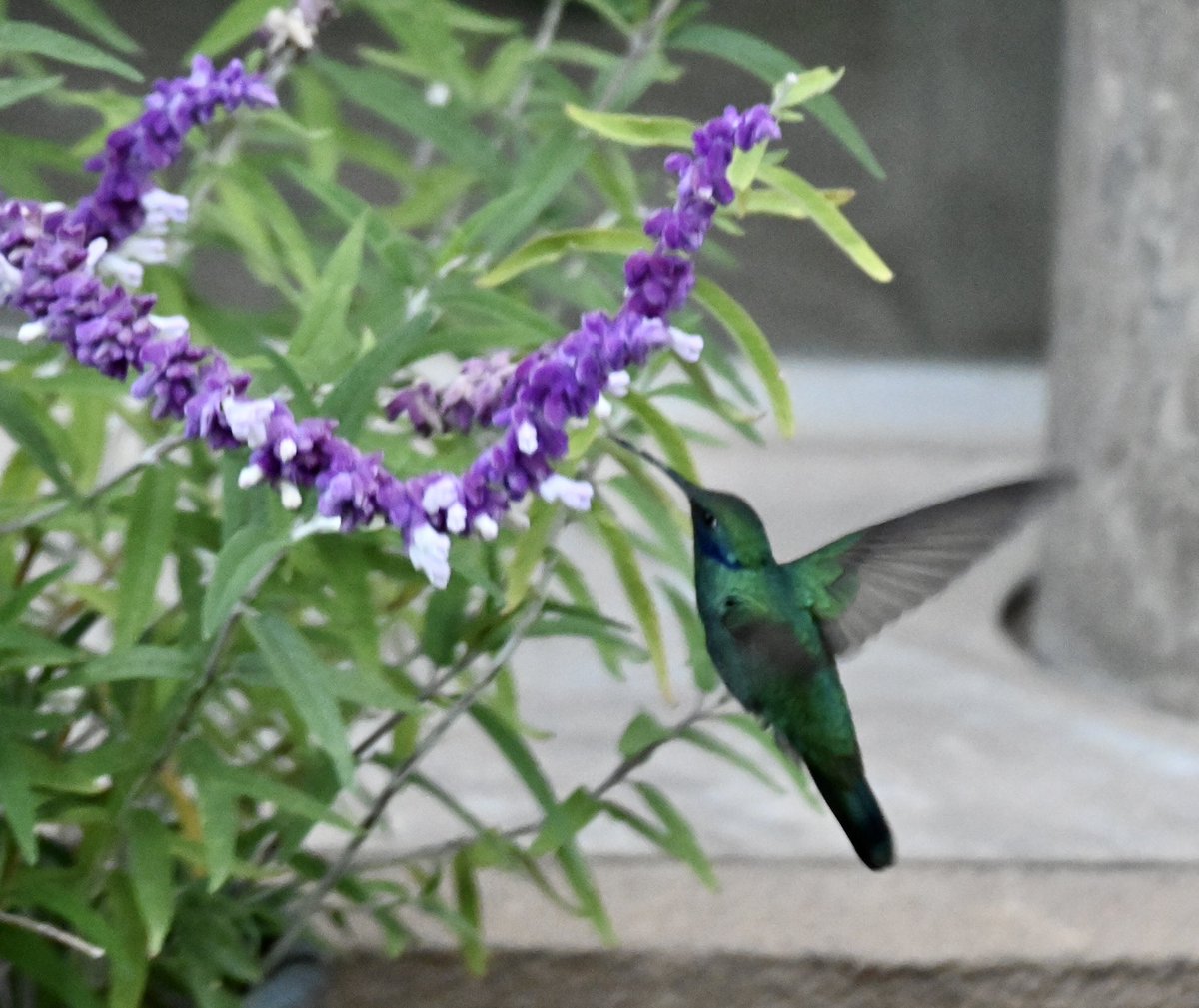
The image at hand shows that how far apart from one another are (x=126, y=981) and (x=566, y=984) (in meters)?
0.47

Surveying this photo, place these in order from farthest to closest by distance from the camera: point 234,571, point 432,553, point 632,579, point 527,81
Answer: point 527,81
point 632,579
point 234,571
point 432,553

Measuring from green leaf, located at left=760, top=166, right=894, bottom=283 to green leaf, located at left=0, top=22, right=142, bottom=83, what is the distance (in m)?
0.33

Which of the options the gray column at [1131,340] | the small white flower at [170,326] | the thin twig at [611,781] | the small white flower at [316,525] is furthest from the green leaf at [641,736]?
the gray column at [1131,340]

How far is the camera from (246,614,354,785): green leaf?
86 centimetres

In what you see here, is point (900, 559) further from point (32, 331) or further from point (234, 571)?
point (32, 331)

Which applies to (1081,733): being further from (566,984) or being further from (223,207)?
(223,207)

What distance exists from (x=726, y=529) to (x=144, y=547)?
1.06 ft

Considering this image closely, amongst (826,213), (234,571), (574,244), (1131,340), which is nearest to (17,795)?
(234,571)

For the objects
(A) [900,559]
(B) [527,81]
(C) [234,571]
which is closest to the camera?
(C) [234,571]

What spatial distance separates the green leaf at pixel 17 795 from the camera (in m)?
0.92

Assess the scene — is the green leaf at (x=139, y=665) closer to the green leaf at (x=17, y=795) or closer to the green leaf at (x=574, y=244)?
the green leaf at (x=17, y=795)

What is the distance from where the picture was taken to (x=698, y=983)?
1420mm

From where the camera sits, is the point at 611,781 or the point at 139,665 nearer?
the point at 139,665

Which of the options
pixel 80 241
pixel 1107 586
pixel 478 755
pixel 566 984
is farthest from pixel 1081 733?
pixel 80 241
